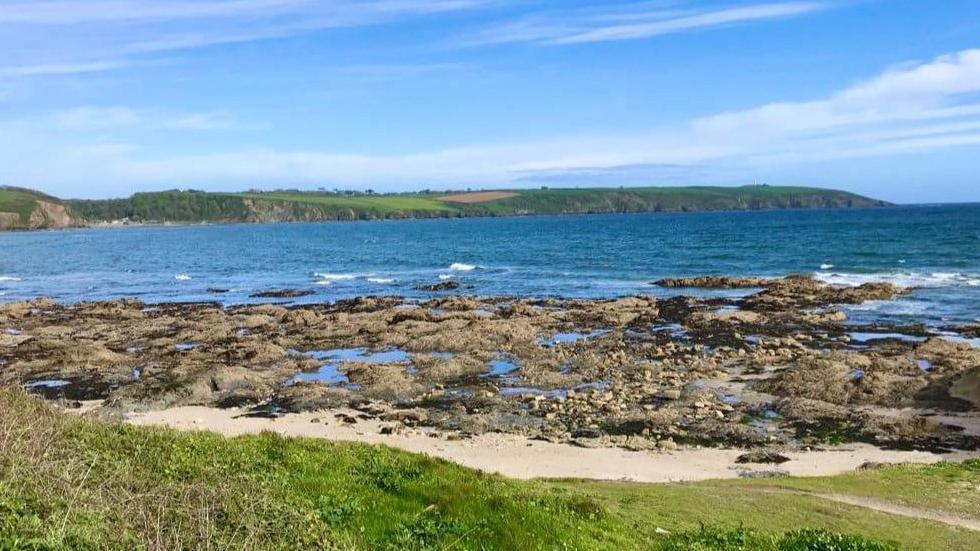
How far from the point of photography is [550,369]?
36.9 m

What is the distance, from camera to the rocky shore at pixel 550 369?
1106 inches

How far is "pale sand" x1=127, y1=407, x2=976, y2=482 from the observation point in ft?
75.3

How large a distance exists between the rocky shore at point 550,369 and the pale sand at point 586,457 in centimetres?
76

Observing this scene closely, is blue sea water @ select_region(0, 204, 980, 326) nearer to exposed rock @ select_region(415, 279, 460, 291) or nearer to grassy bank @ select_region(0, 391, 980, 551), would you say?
exposed rock @ select_region(415, 279, 460, 291)

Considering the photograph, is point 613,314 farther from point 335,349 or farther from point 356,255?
point 356,255

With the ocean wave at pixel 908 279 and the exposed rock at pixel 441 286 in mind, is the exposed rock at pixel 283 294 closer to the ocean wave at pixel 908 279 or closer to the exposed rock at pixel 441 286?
the exposed rock at pixel 441 286

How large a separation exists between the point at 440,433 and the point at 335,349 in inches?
699

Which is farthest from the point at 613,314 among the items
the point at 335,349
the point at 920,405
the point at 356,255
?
the point at 356,255

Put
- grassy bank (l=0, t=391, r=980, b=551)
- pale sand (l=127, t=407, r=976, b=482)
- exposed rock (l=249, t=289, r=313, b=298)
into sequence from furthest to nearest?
1. exposed rock (l=249, t=289, r=313, b=298)
2. pale sand (l=127, t=407, r=976, b=482)
3. grassy bank (l=0, t=391, r=980, b=551)

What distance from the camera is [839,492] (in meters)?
20.0

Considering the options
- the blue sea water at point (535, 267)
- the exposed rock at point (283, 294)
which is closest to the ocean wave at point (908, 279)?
the blue sea water at point (535, 267)

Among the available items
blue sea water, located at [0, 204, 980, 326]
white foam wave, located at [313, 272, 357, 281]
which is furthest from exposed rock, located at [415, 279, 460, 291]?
white foam wave, located at [313, 272, 357, 281]

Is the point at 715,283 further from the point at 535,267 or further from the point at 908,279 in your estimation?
the point at 535,267

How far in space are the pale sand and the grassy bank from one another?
2.71 metres
